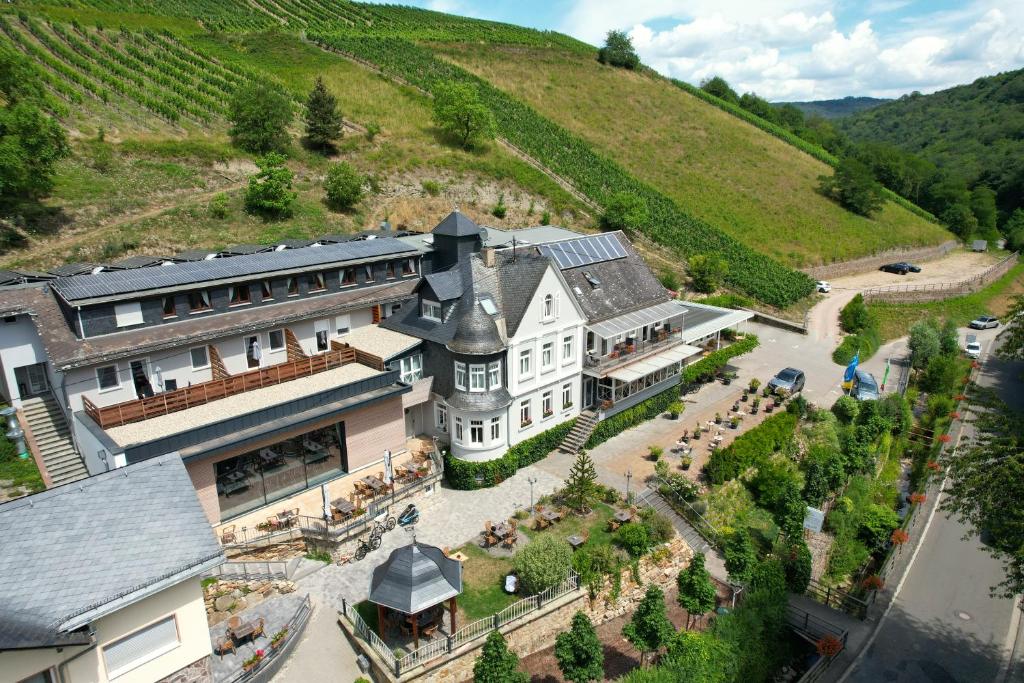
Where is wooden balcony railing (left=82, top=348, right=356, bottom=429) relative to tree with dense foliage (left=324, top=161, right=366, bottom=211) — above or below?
below

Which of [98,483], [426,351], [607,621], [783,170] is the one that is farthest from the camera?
[783,170]

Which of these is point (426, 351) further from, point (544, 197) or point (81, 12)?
point (81, 12)

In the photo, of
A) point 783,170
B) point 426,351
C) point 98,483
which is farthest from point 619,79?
point 98,483

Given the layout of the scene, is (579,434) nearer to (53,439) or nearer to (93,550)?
(93,550)

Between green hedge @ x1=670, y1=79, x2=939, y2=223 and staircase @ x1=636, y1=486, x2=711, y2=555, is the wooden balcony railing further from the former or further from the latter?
green hedge @ x1=670, y1=79, x2=939, y2=223

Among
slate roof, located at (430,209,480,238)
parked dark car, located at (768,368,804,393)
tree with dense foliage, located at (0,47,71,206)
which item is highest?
tree with dense foliage, located at (0,47,71,206)

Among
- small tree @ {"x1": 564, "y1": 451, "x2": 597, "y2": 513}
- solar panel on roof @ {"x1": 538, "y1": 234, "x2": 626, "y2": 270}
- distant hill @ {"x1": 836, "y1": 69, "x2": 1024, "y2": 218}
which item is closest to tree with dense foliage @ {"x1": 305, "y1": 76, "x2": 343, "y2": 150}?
solar panel on roof @ {"x1": 538, "y1": 234, "x2": 626, "y2": 270}
